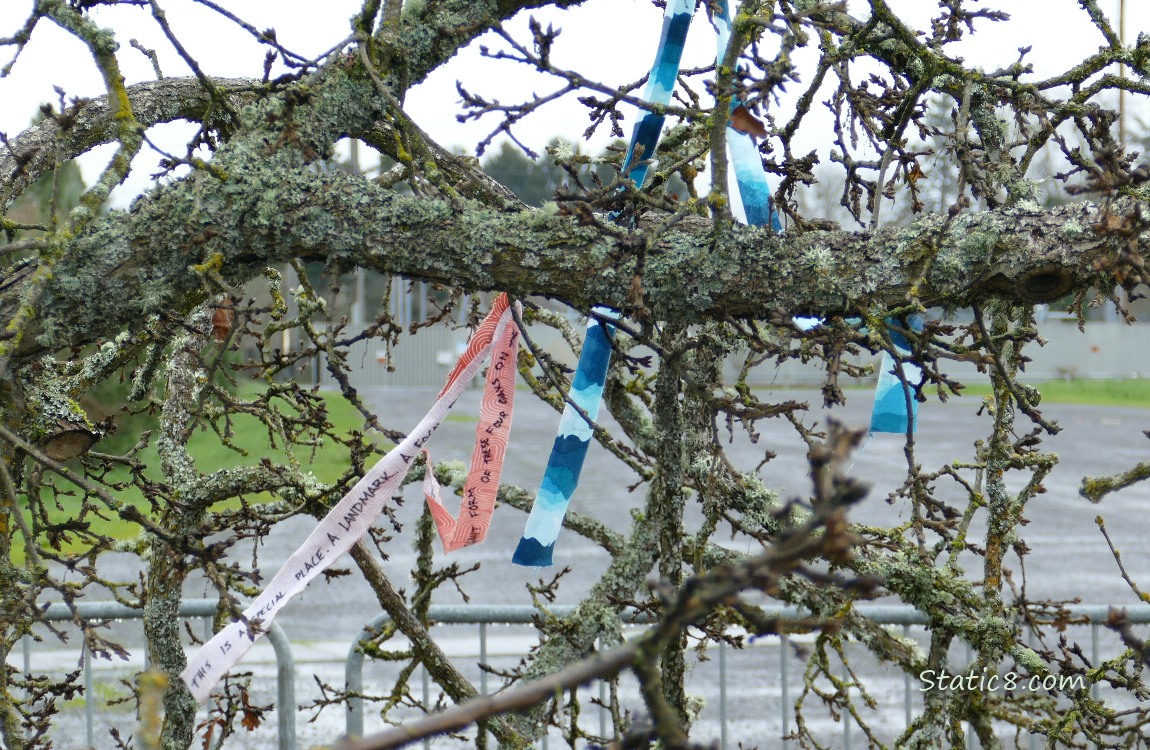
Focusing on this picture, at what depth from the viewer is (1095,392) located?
2812 cm

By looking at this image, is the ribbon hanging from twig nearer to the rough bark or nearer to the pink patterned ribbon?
the pink patterned ribbon

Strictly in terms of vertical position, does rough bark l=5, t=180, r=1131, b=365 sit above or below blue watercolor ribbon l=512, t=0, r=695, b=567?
above

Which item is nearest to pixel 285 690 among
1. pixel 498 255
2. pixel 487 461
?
pixel 487 461

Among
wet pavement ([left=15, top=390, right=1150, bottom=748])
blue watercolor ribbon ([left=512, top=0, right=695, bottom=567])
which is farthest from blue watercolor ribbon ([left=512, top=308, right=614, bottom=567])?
wet pavement ([left=15, top=390, right=1150, bottom=748])

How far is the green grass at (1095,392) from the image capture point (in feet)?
85.1

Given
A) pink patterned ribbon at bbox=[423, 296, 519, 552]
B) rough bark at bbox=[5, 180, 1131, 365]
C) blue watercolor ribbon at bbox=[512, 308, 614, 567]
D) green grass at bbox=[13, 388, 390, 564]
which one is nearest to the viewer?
rough bark at bbox=[5, 180, 1131, 365]

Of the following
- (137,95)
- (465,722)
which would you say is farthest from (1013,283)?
(137,95)

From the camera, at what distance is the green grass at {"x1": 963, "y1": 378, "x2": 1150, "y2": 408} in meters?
25.9

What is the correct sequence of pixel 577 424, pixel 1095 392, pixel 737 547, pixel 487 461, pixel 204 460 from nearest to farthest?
pixel 577 424 < pixel 487 461 < pixel 737 547 < pixel 204 460 < pixel 1095 392

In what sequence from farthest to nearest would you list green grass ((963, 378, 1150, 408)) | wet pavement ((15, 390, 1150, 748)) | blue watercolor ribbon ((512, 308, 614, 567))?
green grass ((963, 378, 1150, 408)), wet pavement ((15, 390, 1150, 748)), blue watercolor ribbon ((512, 308, 614, 567))

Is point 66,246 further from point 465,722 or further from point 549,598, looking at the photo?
point 549,598

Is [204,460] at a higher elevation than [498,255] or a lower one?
lower

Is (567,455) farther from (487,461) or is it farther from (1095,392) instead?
(1095,392)

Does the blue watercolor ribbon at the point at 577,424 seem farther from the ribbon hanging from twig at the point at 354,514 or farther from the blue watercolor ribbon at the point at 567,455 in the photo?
the ribbon hanging from twig at the point at 354,514
